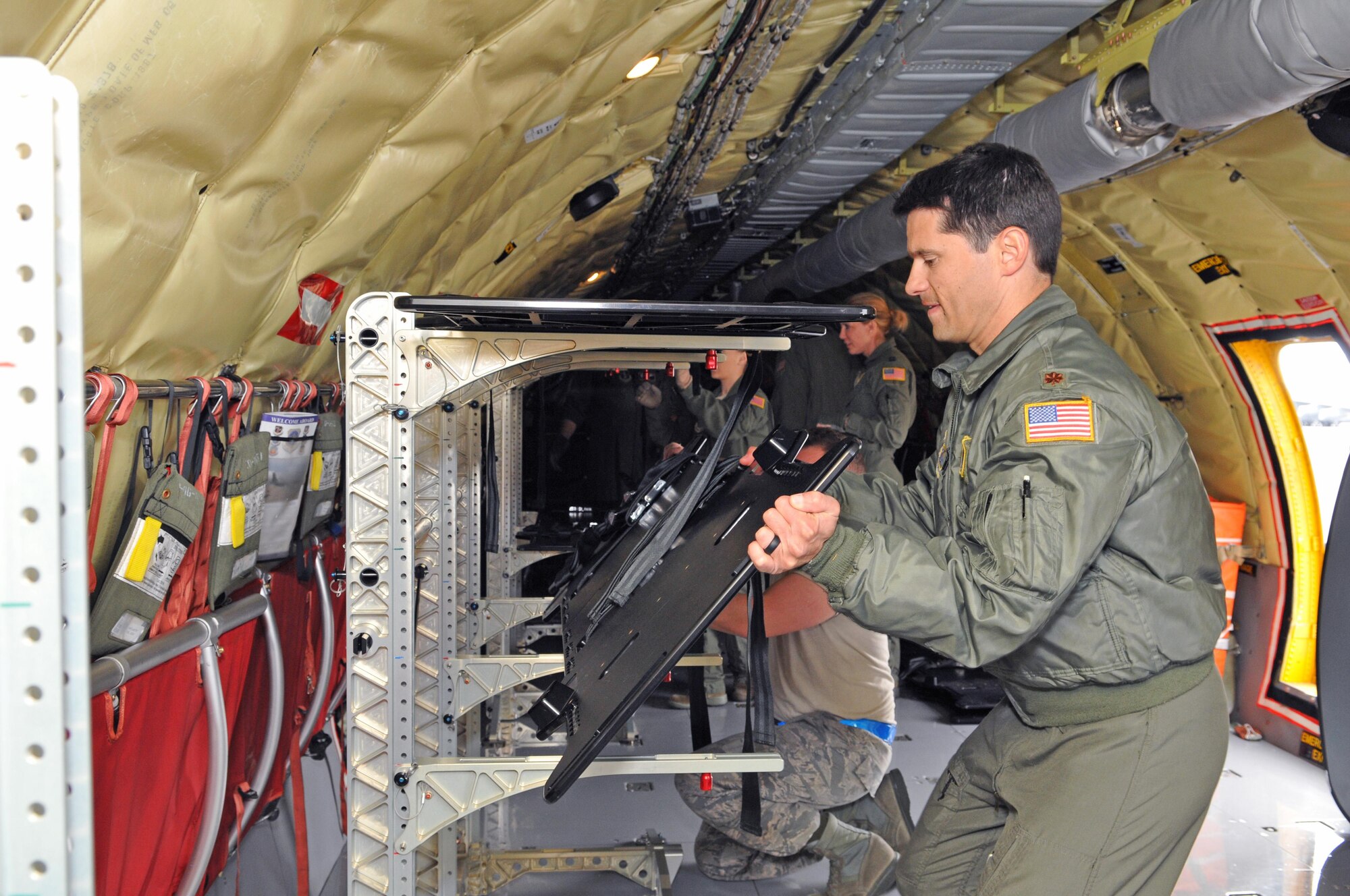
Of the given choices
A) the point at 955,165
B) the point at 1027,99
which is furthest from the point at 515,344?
the point at 1027,99

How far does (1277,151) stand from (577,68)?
9.74ft

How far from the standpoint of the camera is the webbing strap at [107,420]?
6.22 ft

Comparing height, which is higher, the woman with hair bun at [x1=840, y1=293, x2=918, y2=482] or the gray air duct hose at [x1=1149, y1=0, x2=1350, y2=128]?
the gray air duct hose at [x1=1149, y1=0, x2=1350, y2=128]

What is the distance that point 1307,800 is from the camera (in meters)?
5.23

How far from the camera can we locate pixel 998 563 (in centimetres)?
176

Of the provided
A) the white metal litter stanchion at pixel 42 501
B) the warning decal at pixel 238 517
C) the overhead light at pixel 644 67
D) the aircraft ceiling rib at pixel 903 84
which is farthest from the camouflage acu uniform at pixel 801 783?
the white metal litter stanchion at pixel 42 501

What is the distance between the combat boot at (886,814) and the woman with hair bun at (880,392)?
7.76 feet

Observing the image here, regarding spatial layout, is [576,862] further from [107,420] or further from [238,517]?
[107,420]

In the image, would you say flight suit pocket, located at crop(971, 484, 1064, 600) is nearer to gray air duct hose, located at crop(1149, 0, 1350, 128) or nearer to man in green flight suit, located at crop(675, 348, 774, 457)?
gray air duct hose, located at crop(1149, 0, 1350, 128)

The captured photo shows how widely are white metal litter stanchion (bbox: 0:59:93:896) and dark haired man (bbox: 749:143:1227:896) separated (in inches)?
41.5

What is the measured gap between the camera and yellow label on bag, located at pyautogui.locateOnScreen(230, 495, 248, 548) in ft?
8.32

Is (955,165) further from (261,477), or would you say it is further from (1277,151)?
(1277,151)

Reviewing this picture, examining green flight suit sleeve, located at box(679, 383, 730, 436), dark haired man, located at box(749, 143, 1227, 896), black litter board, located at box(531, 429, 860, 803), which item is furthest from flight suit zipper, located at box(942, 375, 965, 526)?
green flight suit sleeve, located at box(679, 383, 730, 436)

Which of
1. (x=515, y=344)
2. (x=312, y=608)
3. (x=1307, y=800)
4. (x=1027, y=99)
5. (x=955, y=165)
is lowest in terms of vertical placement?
(x=1307, y=800)
